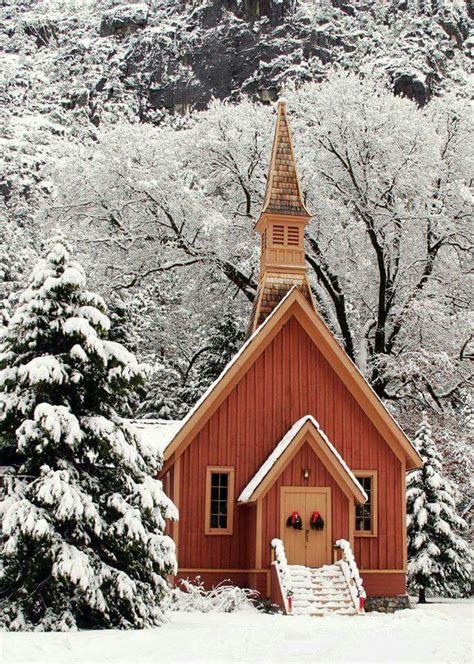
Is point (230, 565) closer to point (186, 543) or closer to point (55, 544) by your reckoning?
point (186, 543)

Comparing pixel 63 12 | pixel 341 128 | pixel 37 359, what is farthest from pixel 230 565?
pixel 63 12

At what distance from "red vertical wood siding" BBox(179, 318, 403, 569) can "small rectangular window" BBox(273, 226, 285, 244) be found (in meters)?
3.36

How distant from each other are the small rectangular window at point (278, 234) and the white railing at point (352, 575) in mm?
8130

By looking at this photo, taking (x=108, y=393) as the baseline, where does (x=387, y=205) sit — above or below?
above

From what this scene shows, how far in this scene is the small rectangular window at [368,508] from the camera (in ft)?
65.9

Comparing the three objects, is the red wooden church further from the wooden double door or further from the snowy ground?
the snowy ground

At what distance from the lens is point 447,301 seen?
98.1ft

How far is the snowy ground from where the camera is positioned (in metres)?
10.2

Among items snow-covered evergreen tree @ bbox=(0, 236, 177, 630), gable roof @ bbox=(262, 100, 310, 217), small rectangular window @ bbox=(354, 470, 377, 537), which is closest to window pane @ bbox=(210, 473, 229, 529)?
small rectangular window @ bbox=(354, 470, 377, 537)

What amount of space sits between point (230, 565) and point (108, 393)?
688 centimetres

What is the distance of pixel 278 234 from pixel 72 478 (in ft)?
37.7

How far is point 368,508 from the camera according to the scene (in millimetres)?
20250

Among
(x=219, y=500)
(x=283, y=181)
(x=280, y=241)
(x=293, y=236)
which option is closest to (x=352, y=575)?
(x=219, y=500)

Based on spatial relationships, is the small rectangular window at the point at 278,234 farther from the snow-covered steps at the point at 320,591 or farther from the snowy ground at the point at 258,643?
the snowy ground at the point at 258,643
